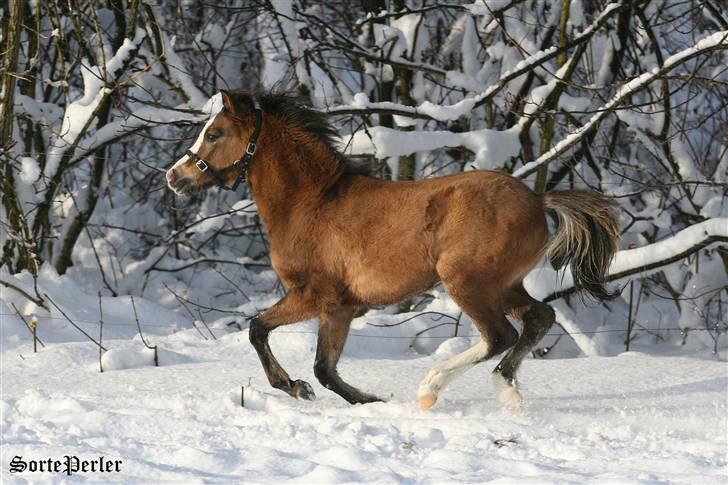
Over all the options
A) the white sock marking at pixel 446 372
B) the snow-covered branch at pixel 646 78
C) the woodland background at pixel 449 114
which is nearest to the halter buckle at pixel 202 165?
the woodland background at pixel 449 114

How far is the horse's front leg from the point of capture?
5.98m

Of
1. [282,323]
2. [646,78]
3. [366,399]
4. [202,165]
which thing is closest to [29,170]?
[202,165]

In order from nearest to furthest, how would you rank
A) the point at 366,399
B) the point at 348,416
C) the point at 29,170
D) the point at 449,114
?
the point at 348,416
the point at 366,399
the point at 449,114
the point at 29,170

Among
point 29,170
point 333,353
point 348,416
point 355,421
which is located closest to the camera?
point 355,421

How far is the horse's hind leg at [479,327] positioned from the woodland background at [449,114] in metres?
1.15

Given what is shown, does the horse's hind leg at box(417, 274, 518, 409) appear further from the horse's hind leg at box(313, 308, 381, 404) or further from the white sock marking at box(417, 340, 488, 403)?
the horse's hind leg at box(313, 308, 381, 404)

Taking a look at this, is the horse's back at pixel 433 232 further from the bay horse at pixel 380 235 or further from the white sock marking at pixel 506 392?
the white sock marking at pixel 506 392

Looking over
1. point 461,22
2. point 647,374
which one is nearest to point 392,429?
point 647,374

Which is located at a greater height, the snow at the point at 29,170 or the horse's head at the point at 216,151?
the snow at the point at 29,170

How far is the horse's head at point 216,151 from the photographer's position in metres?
6.23

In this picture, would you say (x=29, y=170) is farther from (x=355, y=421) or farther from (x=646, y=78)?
(x=646, y=78)

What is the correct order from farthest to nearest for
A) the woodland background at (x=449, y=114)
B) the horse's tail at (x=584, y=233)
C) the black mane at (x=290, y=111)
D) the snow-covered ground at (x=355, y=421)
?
the woodland background at (x=449, y=114), the black mane at (x=290, y=111), the horse's tail at (x=584, y=233), the snow-covered ground at (x=355, y=421)

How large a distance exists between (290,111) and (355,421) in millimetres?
2094

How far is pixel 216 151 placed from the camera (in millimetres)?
6234
